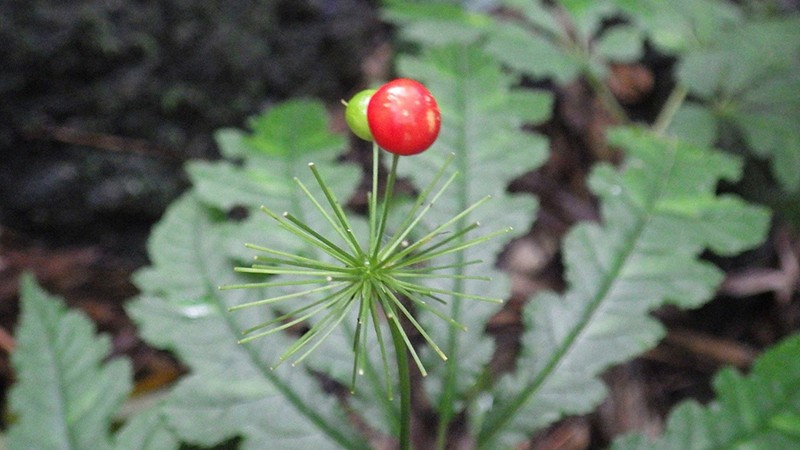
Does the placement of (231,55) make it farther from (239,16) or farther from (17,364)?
(17,364)

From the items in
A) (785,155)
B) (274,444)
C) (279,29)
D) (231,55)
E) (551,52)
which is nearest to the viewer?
(274,444)

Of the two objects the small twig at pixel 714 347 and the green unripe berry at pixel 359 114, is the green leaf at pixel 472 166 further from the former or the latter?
the small twig at pixel 714 347

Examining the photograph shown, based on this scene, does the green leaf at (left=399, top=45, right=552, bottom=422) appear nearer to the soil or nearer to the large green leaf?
the large green leaf

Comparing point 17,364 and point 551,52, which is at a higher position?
point 551,52

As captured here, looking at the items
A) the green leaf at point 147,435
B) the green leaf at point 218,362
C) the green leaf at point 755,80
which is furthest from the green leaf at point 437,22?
the green leaf at point 147,435

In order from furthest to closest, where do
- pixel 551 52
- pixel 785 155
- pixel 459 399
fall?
pixel 551 52
pixel 785 155
pixel 459 399

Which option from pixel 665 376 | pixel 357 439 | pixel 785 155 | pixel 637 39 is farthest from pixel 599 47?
pixel 357 439
